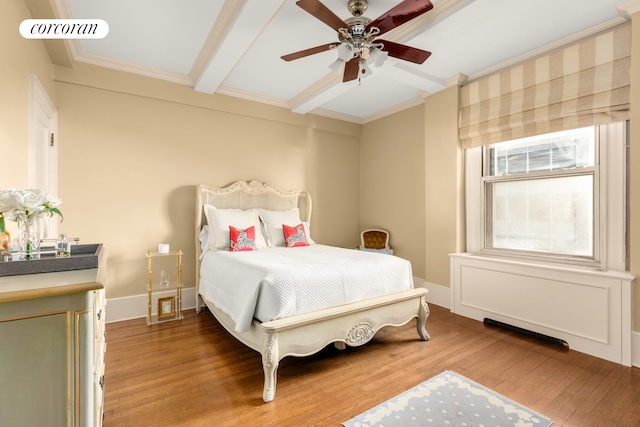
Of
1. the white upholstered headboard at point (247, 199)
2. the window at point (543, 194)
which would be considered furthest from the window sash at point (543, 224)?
the white upholstered headboard at point (247, 199)

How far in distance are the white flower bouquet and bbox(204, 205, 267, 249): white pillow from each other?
7.51 ft

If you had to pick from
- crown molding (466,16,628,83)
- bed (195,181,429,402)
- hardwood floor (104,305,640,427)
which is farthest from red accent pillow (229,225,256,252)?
crown molding (466,16,628,83)

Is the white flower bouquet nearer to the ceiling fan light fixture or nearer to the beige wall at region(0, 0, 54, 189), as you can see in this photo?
the beige wall at region(0, 0, 54, 189)

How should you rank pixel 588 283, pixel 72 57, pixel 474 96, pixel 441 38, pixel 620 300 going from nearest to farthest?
pixel 620 300 → pixel 588 283 → pixel 441 38 → pixel 72 57 → pixel 474 96

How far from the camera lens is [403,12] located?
2.02 meters

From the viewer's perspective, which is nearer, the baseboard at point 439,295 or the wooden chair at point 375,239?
the baseboard at point 439,295

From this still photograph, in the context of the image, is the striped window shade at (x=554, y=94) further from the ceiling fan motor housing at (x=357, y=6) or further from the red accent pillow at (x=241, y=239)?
the red accent pillow at (x=241, y=239)

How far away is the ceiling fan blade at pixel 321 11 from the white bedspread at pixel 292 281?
1.78 metres

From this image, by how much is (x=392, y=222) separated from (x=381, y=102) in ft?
5.97

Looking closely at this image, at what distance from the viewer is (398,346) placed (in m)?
2.77

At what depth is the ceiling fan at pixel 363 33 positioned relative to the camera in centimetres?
202

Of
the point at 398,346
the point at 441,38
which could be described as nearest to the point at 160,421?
the point at 398,346

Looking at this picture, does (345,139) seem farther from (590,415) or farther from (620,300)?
(590,415)

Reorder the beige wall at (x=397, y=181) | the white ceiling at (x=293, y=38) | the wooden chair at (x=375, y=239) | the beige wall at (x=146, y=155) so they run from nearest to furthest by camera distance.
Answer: the white ceiling at (x=293, y=38) → the beige wall at (x=146, y=155) → the beige wall at (x=397, y=181) → the wooden chair at (x=375, y=239)
